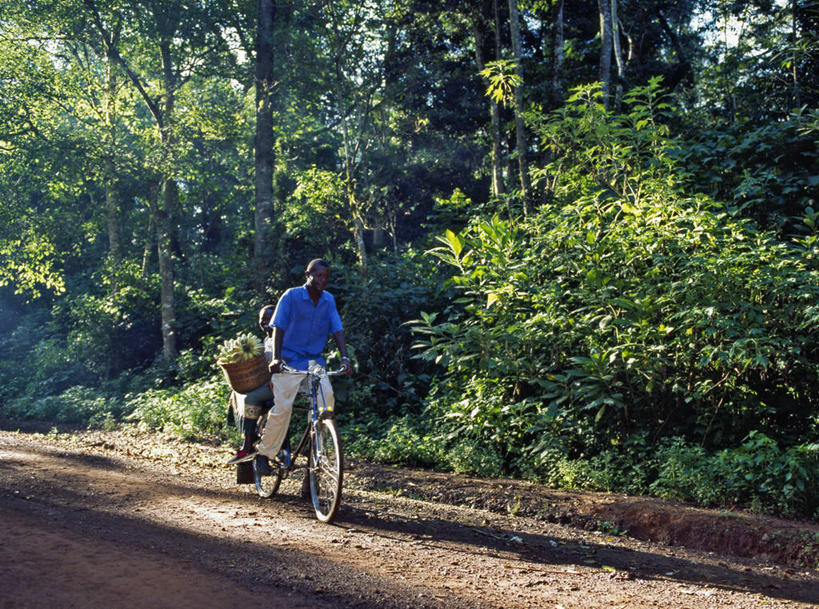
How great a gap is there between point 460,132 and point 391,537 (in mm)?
19934

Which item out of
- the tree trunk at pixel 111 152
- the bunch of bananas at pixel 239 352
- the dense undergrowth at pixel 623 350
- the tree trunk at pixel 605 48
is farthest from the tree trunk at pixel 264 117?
the bunch of bananas at pixel 239 352

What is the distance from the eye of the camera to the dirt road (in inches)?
154

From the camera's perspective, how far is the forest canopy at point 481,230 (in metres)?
7.52

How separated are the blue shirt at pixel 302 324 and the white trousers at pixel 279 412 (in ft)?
0.52

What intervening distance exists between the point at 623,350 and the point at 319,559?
14.6ft

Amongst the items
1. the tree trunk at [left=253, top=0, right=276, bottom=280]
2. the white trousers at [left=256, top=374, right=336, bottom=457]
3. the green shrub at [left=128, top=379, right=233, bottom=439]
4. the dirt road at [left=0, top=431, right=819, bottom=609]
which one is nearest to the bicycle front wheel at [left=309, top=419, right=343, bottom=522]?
the dirt road at [left=0, top=431, right=819, bottom=609]

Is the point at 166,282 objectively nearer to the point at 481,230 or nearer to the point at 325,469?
the point at 481,230

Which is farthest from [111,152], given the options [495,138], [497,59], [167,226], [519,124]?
[519,124]

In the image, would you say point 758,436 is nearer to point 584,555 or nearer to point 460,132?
point 584,555

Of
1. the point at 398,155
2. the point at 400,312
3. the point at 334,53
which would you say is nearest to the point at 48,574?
the point at 400,312

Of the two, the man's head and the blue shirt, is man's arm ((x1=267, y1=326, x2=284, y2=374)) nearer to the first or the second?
the blue shirt

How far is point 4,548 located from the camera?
Result: 4473 millimetres

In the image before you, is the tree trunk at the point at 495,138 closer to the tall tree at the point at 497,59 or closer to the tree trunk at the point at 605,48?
the tall tree at the point at 497,59

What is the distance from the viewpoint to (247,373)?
293 inches
